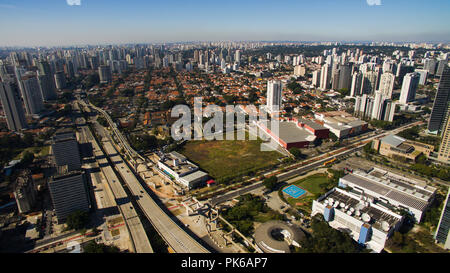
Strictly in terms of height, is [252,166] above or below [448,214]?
below

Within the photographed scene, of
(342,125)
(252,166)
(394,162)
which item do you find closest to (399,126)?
(342,125)

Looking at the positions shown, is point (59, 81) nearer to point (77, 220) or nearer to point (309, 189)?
point (77, 220)

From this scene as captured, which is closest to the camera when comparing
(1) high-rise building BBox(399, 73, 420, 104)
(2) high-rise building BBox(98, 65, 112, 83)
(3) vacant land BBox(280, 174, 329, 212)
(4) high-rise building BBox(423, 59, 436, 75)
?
(3) vacant land BBox(280, 174, 329, 212)

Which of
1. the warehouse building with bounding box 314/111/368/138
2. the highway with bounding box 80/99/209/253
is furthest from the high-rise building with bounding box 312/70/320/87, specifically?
the highway with bounding box 80/99/209/253

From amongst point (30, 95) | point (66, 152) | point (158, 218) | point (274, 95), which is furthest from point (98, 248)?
point (30, 95)

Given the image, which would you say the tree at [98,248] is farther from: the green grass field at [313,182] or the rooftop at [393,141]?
the rooftop at [393,141]

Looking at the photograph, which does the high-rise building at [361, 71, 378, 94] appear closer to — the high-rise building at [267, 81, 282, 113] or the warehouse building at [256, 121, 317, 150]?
the high-rise building at [267, 81, 282, 113]
